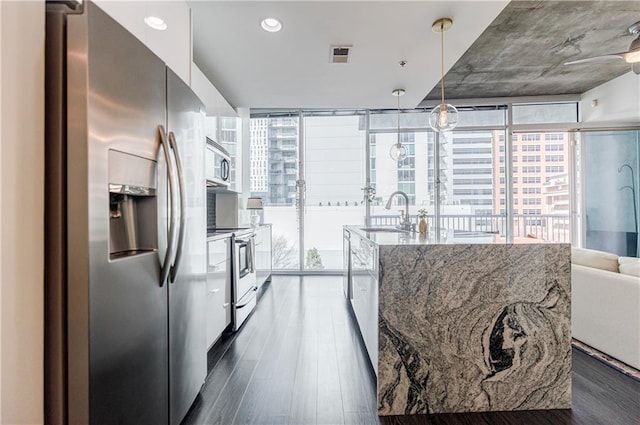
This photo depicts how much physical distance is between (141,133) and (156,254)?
496mm

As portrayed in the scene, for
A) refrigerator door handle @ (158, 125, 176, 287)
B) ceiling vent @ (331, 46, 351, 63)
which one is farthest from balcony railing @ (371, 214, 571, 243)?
refrigerator door handle @ (158, 125, 176, 287)

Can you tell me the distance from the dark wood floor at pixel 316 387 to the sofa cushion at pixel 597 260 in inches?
27.8

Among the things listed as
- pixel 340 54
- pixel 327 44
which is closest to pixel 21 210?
pixel 327 44

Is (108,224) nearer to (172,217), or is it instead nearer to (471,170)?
(172,217)

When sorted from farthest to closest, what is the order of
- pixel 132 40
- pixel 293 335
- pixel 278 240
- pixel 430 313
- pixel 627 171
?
pixel 278 240 → pixel 627 171 → pixel 293 335 → pixel 430 313 → pixel 132 40

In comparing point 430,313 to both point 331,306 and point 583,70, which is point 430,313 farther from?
point 583,70

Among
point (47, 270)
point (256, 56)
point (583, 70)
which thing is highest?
point (583, 70)

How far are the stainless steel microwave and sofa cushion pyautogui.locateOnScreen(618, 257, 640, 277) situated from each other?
3.28 metres

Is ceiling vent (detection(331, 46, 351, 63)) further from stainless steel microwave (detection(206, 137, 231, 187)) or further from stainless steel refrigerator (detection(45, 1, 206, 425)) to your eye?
stainless steel refrigerator (detection(45, 1, 206, 425))

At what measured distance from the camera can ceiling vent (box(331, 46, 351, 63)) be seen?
9.65ft

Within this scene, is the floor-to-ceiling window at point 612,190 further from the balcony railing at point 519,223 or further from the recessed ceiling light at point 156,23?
the recessed ceiling light at point 156,23

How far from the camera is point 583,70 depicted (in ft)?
14.3

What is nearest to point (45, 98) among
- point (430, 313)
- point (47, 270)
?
point (47, 270)

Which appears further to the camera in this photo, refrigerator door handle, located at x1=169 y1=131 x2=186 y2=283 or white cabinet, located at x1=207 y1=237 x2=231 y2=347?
white cabinet, located at x1=207 y1=237 x2=231 y2=347
